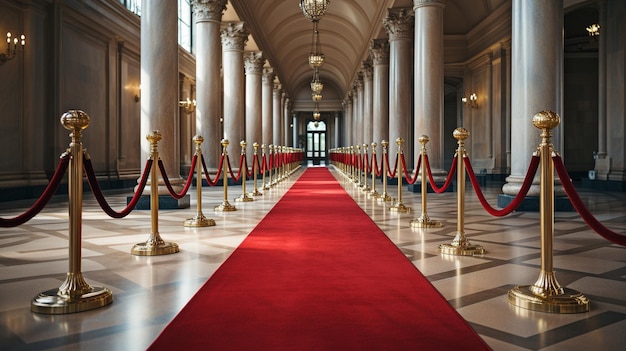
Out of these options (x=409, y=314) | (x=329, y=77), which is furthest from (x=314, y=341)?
(x=329, y=77)

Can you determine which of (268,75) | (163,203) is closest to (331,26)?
(268,75)

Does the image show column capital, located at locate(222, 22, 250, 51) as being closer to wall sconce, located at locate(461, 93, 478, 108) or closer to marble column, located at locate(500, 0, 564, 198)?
wall sconce, located at locate(461, 93, 478, 108)

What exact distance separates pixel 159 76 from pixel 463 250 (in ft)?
20.8

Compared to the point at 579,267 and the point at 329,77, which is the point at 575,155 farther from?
the point at 329,77

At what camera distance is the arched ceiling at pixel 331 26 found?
20.5 metres

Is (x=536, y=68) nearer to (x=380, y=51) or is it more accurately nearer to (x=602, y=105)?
(x=602, y=105)

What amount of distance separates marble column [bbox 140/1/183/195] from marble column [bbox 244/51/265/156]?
13.6 meters

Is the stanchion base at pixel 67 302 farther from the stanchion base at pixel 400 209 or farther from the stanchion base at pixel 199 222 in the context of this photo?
the stanchion base at pixel 400 209

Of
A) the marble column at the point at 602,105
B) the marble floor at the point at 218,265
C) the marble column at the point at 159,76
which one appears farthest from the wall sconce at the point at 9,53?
the marble column at the point at 602,105

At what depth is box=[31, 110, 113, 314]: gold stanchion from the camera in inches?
134

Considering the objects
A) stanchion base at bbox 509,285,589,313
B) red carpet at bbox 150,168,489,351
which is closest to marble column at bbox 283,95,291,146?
red carpet at bbox 150,168,489,351

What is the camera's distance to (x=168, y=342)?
275 centimetres

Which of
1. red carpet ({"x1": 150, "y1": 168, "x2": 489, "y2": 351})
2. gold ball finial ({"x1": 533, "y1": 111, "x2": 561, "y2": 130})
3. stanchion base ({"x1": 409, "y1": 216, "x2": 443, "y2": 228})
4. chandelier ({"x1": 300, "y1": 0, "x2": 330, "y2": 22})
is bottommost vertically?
red carpet ({"x1": 150, "y1": 168, "x2": 489, "y2": 351})

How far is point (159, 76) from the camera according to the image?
30.9ft
